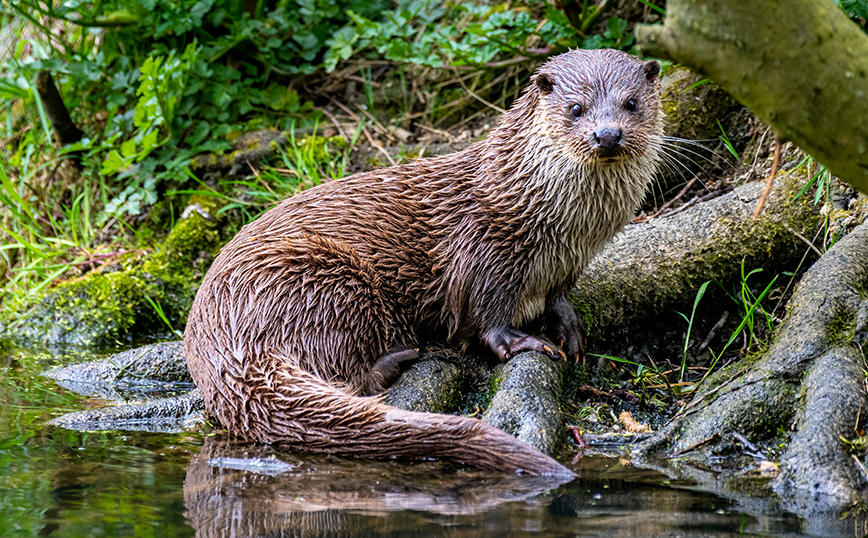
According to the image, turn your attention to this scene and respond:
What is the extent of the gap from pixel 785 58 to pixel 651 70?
1.57m

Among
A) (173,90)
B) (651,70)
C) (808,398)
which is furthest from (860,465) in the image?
(173,90)

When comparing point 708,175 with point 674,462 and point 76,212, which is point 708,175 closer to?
point 674,462

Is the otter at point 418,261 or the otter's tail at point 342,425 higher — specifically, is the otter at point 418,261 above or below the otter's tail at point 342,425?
above

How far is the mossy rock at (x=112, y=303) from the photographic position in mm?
4391

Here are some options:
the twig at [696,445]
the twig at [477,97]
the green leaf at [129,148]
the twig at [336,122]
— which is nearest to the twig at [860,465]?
the twig at [696,445]

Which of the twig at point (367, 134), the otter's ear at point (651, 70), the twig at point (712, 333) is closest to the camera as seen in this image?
the otter's ear at point (651, 70)

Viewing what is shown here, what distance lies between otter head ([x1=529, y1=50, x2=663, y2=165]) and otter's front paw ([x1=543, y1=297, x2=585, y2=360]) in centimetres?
70

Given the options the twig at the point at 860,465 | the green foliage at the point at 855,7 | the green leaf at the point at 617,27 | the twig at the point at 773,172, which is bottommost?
the twig at the point at 860,465

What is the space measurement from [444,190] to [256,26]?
2559 mm

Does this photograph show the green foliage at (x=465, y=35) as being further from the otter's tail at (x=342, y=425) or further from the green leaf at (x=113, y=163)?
Result: the otter's tail at (x=342, y=425)

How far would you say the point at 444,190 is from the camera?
136 inches

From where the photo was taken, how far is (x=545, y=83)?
3168 mm

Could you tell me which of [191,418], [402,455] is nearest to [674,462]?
[402,455]

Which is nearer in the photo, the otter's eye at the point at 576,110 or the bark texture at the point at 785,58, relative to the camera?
the bark texture at the point at 785,58
